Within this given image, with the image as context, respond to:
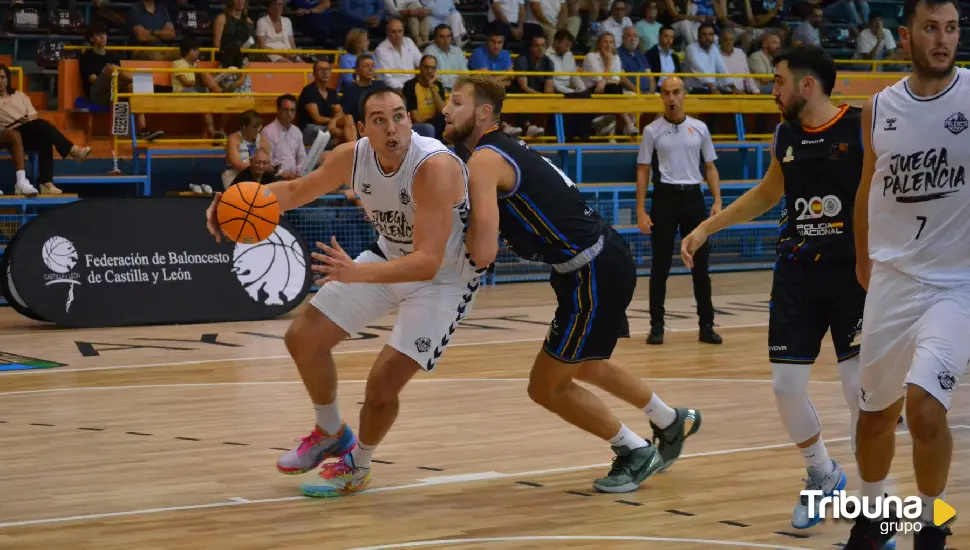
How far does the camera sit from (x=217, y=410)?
8.53m

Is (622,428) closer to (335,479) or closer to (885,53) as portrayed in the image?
(335,479)

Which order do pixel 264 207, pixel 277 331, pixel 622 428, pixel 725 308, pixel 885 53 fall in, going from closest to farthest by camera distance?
pixel 264 207 → pixel 622 428 → pixel 277 331 → pixel 725 308 → pixel 885 53

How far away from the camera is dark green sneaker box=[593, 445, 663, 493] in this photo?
613cm

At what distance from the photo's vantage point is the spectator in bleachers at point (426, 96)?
1580cm

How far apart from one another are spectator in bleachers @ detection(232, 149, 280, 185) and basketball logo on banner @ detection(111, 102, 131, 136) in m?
2.02

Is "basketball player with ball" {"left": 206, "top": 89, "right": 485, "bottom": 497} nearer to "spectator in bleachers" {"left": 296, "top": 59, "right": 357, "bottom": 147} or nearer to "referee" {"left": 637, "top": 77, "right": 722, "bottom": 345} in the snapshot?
"referee" {"left": 637, "top": 77, "right": 722, "bottom": 345}

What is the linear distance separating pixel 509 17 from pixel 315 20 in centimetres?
Result: 296

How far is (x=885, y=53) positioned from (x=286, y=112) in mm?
12589

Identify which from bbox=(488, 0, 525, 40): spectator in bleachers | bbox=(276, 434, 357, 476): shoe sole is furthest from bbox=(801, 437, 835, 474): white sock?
bbox=(488, 0, 525, 40): spectator in bleachers

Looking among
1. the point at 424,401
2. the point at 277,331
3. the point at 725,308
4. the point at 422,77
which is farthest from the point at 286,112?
the point at 424,401

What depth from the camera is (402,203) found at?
5.90 metres

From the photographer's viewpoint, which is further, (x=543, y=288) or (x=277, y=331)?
(x=543, y=288)

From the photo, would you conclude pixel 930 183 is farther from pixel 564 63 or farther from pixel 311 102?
pixel 564 63

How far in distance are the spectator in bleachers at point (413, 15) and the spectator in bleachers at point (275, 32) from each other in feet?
5.05
